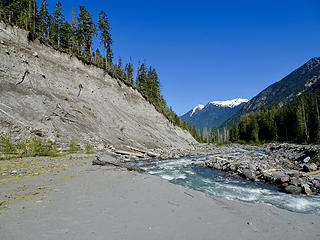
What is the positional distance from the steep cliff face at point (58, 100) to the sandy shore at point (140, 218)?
1843 cm

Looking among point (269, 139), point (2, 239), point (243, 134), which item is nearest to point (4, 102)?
point (2, 239)

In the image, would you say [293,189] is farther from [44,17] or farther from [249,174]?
[44,17]

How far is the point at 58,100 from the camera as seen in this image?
26.1 metres

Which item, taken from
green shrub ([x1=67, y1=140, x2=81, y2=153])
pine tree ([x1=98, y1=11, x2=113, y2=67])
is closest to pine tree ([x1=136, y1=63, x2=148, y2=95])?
pine tree ([x1=98, y1=11, x2=113, y2=67])

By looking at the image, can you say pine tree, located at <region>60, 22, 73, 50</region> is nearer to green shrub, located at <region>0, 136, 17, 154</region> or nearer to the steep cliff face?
the steep cliff face

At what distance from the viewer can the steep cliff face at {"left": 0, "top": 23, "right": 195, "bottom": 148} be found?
2139 centimetres

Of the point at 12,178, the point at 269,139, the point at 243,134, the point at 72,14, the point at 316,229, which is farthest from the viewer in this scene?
the point at 243,134

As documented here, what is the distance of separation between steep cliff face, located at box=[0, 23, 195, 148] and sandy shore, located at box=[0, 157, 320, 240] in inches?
726

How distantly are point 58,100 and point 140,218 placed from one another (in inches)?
1060

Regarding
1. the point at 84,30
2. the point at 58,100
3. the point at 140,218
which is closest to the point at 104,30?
the point at 84,30

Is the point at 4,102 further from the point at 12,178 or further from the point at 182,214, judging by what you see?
the point at 182,214

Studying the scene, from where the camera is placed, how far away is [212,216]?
5.07m

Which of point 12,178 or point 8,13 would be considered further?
point 8,13

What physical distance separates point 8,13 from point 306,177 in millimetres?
49153
